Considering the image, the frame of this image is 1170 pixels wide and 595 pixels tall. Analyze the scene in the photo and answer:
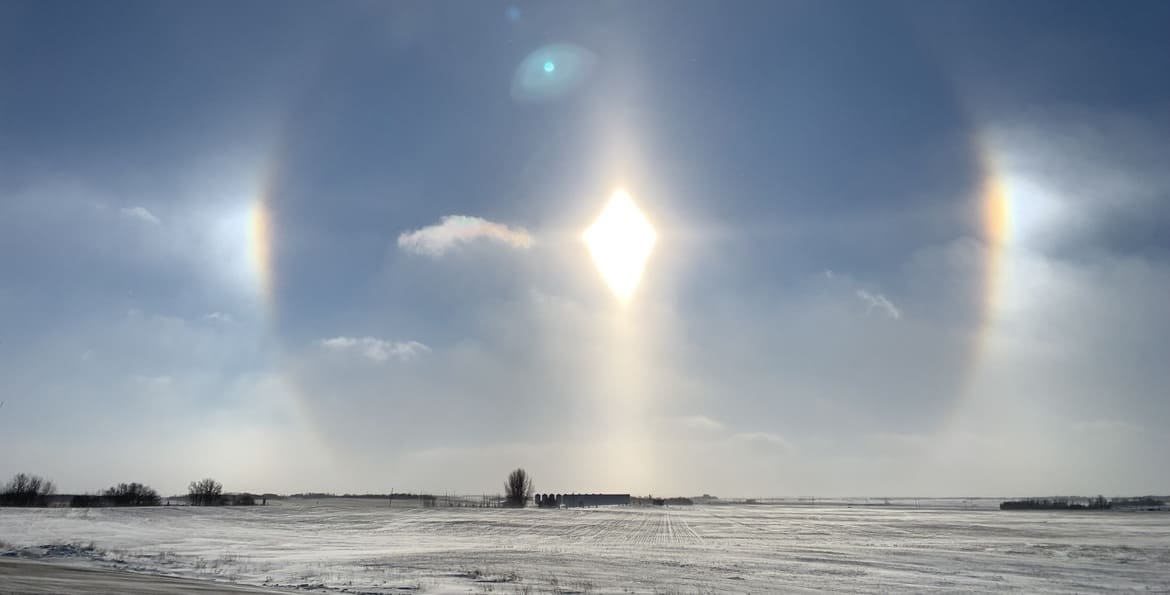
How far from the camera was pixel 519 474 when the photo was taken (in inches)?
7279

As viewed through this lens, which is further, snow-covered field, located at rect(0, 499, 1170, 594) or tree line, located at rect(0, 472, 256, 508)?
tree line, located at rect(0, 472, 256, 508)

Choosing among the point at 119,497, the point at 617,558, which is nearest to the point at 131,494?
the point at 119,497

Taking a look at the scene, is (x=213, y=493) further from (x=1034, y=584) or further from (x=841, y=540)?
(x=1034, y=584)

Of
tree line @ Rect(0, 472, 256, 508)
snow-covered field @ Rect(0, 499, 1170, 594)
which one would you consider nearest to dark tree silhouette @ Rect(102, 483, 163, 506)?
tree line @ Rect(0, 472, 256, 508)

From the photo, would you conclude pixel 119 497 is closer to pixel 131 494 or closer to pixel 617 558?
pixel 131 494

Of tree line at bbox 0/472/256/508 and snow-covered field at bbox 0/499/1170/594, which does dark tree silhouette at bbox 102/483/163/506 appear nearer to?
tree line at bbox 0/472/256/508

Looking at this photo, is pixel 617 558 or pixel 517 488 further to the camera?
pixel 517 488

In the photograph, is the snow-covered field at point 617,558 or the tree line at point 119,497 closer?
the snow-covered field at point 617,558

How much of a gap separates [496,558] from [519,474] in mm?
150080

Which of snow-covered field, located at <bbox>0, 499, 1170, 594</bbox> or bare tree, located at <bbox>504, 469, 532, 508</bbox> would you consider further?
bare tree, located at <bbox>504, 469, 532, 508</bbox>

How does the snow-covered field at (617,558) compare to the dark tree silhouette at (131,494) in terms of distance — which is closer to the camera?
the snow-covered field at (617,558)

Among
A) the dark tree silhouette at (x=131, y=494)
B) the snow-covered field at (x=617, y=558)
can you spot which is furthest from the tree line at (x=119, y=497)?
the snow-covered field at (x=617, y=558)

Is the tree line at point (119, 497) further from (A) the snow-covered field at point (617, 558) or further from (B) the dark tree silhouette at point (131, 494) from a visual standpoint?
(A) the snow-covered field at point (617, 558)

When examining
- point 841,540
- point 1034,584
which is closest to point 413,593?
point 1034,584
